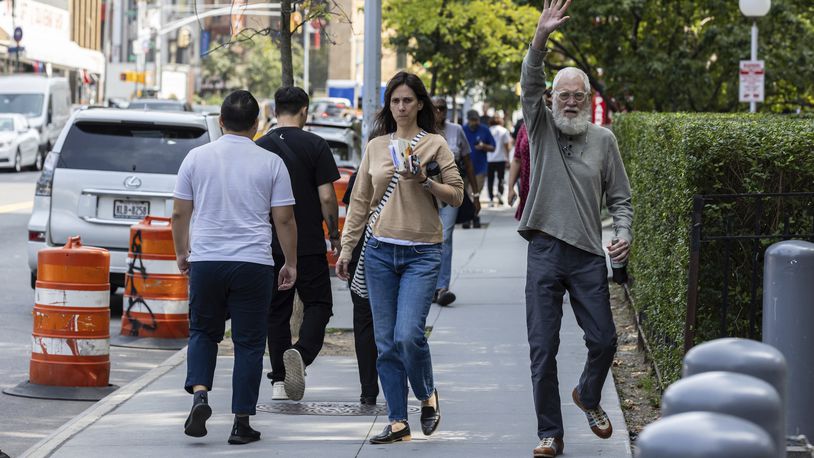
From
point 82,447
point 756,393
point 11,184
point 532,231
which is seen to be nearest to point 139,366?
point 82,447

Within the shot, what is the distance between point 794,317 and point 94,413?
148 inches

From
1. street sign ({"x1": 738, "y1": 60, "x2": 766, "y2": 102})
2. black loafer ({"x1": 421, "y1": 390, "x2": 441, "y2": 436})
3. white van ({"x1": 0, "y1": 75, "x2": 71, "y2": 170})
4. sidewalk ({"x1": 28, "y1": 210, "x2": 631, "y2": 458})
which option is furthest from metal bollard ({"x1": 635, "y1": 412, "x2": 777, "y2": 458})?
white van ({"x1": 0, "y1": 75, "x2": 71, "y2": 170})

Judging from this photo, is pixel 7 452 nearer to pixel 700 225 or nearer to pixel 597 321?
pixel 597 321

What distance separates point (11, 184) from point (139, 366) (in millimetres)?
22678

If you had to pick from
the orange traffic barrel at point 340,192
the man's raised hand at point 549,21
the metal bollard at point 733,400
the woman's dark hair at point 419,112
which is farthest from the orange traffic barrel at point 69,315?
the metal bollard at point 733,400

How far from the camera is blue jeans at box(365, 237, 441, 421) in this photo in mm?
6664

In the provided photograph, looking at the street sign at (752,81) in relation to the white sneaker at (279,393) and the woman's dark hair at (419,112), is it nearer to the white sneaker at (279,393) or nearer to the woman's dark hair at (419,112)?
the white sneaker at (279,393)

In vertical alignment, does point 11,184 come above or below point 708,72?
below

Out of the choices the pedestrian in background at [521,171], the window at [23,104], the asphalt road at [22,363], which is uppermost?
the window at [23,104]

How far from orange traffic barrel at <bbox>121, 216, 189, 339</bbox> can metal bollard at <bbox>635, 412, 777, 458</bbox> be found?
833 cm

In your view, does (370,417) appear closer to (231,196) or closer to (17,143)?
(231,196)

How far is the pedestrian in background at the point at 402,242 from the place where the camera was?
6.68 metres

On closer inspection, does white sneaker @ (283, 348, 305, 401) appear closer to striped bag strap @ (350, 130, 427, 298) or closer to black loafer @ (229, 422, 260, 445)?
striped bag strap @ (350, 130, 427, 298)

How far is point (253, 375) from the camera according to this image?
6863 millimetres
